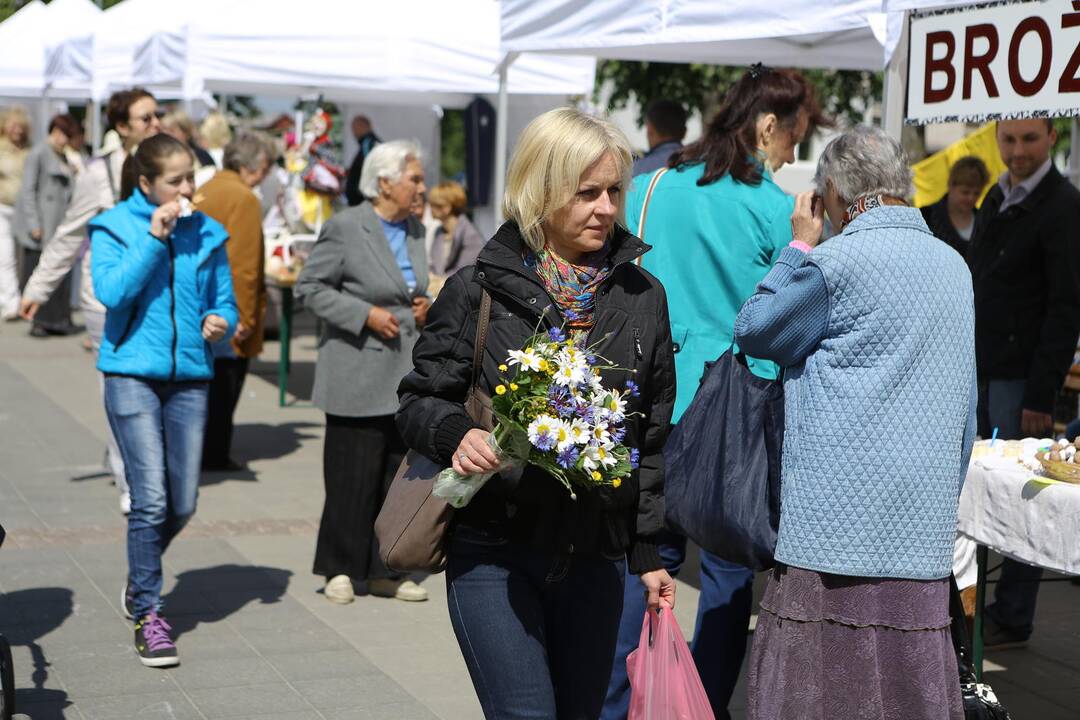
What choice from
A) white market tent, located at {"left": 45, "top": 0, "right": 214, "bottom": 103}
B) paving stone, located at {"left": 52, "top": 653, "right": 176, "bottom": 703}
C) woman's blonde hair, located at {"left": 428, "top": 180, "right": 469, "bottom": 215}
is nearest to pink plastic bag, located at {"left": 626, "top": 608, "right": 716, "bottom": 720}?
paving stone, located at {"left": 52, "top": 653, "right": 176, "bottom": 703}

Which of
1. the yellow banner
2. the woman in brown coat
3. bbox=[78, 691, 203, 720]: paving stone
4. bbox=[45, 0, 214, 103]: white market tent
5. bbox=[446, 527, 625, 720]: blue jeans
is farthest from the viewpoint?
bbox=[45, 0, 214, 103]: white market tent

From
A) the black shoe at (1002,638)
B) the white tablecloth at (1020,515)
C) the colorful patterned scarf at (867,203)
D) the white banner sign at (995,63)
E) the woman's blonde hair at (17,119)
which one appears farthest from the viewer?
the woman's blonde hair at (17,119)

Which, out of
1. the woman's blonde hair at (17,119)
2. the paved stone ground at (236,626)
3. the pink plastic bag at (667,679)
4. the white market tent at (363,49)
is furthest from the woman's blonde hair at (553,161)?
the woman's blonde hair at (17,119)

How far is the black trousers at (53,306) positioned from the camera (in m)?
15.4

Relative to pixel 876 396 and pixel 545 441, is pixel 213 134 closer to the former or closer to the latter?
pixel 876 396

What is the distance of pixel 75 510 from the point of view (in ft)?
25.5

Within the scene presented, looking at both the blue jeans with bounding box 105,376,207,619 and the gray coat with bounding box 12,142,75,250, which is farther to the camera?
the gray coat with bounding box 12,142,75,250

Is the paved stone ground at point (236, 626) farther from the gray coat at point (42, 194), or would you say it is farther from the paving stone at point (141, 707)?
the gray coat at point (42, 194)

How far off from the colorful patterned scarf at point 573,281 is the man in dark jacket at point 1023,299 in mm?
3055

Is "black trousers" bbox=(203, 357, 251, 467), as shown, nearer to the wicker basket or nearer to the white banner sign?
the white banner sign

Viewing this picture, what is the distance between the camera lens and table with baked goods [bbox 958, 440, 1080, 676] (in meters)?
4.02

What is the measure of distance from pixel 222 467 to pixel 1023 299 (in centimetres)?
511

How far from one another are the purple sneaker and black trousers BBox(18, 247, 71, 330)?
1075 cm

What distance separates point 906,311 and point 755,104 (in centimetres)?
136
